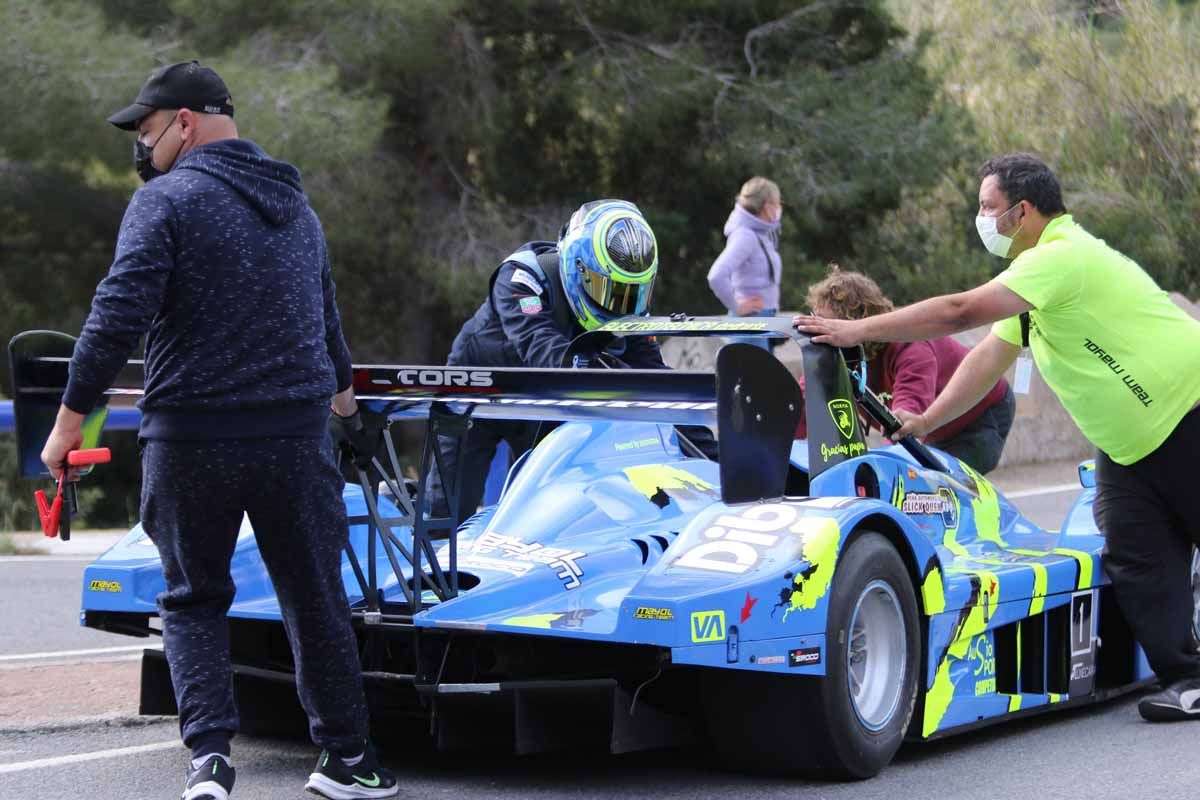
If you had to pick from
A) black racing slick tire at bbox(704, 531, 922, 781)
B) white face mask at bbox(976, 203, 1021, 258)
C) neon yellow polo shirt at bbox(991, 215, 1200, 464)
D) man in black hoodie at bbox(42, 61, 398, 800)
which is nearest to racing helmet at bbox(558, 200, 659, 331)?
white face mask at bbox(976, 203, 1021, 258)

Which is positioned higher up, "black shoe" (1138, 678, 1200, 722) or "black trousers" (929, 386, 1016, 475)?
"black trousers" (929, 386, 1016, 475)

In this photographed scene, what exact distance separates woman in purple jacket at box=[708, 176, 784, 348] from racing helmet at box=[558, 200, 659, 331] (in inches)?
229

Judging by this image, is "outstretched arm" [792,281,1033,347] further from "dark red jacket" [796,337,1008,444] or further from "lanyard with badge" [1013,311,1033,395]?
"dark red jacket" [796,337,1008,444]

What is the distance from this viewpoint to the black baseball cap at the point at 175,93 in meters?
4.62

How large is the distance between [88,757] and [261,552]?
4.37 ft

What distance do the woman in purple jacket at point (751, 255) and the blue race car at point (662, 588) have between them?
6363 millimetres

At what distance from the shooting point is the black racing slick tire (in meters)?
4.93

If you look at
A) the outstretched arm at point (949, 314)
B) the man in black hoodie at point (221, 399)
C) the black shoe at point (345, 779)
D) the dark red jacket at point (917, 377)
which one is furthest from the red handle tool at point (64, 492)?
the dark red jacket at point (917, 377)

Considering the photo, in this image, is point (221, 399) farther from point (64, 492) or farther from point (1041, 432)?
point (1041, 432)

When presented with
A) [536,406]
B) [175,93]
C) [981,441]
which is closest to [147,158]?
[175,93]

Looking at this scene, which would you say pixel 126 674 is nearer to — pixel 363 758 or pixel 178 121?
pixel 363 758

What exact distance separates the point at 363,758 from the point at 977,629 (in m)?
2.10

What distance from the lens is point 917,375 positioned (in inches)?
299

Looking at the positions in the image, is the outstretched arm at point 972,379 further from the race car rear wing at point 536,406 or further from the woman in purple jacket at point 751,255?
the woman in purple jacket at point 751,255
